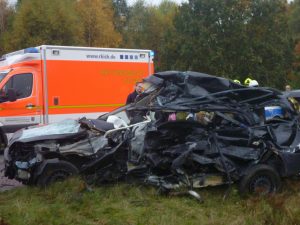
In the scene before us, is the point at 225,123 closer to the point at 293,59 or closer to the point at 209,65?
the point at 209,65

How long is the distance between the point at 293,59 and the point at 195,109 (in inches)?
1627

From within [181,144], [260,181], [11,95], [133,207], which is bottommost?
[133,207]

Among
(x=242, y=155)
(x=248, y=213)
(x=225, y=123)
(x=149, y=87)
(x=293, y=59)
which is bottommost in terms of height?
(x=248, y=213)

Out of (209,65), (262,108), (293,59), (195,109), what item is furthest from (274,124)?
(293,59)

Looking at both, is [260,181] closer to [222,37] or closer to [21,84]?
[21,84]

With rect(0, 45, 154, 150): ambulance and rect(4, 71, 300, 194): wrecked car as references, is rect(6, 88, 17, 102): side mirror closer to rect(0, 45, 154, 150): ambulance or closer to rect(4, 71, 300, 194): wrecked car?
rect(0, 45, 154, 150): ambulance

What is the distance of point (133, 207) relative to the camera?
563cm

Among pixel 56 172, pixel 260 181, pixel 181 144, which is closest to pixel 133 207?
pixel 181 144

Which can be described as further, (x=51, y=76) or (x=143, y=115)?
(x=51, y=76)

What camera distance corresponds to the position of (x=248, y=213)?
5410mm

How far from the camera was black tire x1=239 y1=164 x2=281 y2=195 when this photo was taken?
20.1 feet

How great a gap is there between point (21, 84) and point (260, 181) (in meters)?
7.03

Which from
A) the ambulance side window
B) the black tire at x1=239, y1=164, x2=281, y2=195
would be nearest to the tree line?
the ambulance side window

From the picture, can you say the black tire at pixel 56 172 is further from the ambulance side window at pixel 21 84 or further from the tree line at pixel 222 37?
the tree line at pixel 222 37
